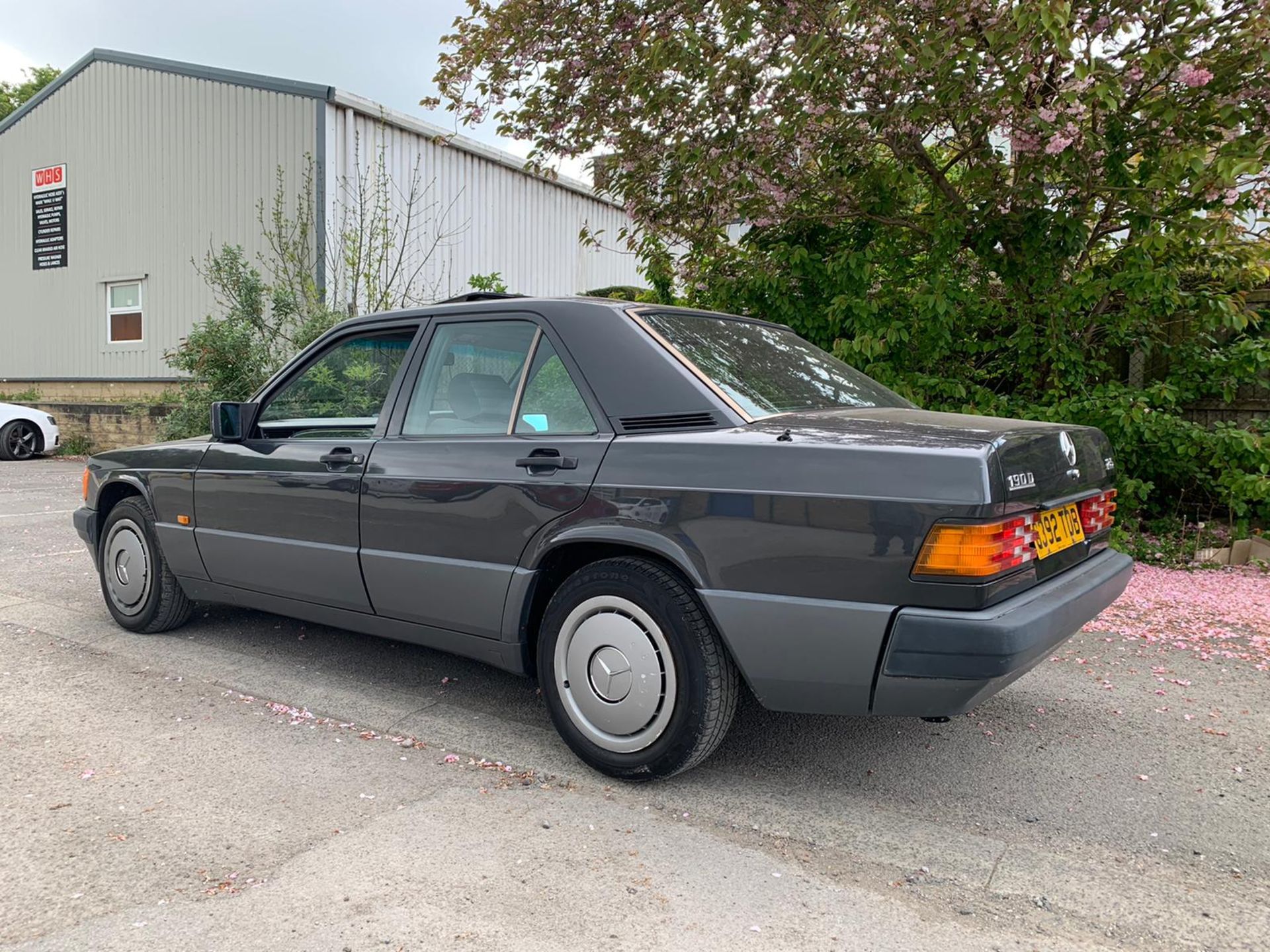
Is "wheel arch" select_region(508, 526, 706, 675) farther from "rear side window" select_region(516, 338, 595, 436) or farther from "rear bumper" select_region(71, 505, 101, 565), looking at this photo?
"rear bumper" select_region(71, 505, 101, 565)

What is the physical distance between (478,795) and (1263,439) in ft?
19.5

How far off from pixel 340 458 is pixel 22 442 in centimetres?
1406

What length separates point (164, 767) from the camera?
3100 millimetres

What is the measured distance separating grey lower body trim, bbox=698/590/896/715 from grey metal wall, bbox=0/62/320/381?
12114mm

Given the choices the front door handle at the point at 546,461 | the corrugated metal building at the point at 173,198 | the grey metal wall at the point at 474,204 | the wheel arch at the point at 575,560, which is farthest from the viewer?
the corrugated metal building at the point at 173,198

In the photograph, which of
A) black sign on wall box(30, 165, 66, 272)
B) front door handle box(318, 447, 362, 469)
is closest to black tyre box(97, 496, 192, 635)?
front door handle box(318, 447, 362, 469)

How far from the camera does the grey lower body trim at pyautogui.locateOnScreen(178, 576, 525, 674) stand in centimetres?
332

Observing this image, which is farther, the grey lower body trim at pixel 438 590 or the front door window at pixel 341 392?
the front door window at pixel 341 392

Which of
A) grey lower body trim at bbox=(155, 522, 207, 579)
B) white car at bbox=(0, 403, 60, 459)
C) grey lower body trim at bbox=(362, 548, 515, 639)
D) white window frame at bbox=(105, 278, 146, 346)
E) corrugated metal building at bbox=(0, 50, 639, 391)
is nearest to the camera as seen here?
grey lower body trim at bbox=(362, 548, 515, 639)

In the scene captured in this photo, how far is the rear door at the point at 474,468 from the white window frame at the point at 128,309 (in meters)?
13.7

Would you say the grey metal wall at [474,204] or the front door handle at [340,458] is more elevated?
the grey metal wall at [474,204]

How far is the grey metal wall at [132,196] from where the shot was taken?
44.2 feet

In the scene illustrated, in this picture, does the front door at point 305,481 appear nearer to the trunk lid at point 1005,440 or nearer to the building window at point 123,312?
the trunk lid at point 1005,440

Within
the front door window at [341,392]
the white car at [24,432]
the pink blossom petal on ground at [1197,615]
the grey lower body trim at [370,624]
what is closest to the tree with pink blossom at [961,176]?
the pink blossom petal on ground at [1197,615]
